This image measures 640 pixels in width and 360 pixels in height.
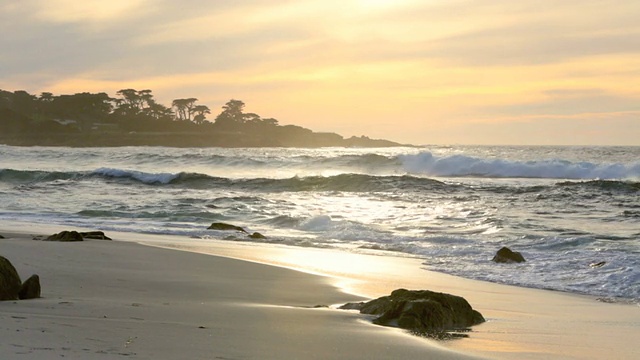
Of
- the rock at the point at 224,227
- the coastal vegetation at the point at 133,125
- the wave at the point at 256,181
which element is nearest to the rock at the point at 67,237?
the rock at the point at 224,227

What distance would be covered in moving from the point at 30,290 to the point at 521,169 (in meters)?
35.8

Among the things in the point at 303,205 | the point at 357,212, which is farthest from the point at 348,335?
the point at 303,205

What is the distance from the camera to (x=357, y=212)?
1884 centimetres

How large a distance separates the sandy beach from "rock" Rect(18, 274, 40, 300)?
123 mm

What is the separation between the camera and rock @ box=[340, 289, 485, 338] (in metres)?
5.35

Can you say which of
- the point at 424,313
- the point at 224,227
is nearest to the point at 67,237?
the point at 224,227

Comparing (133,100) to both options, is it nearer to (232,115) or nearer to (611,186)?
(232,115)

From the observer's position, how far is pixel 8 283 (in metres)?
5.20

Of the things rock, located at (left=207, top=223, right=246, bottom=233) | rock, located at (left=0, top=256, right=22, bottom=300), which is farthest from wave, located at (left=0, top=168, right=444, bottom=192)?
rock, located at (left=0, top=256, right=22, bottom=300)

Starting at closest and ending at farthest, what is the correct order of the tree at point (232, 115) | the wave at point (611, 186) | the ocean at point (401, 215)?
the ocean at point (401, 215)
the wave at point (611, 186)
the tree at point (232, 115)

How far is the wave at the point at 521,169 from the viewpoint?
124 ft

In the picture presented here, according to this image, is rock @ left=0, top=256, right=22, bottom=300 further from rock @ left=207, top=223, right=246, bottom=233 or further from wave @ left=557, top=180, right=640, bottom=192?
wave @ left=557, top=180, right=640, bottom=192

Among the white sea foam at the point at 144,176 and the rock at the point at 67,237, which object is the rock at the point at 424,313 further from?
the white sea foam at the point at 144,176

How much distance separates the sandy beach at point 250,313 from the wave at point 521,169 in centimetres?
2970
